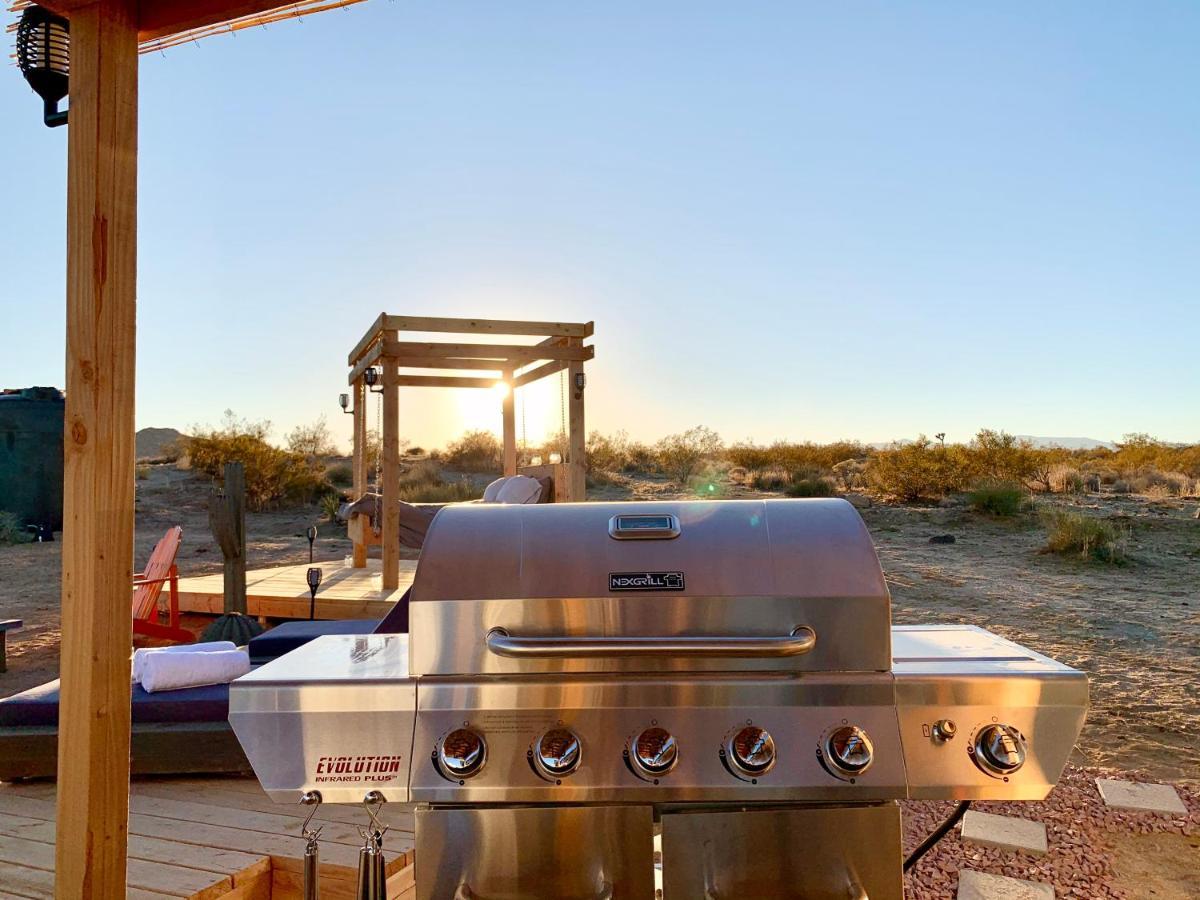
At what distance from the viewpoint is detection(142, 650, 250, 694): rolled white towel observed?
325 centimetres


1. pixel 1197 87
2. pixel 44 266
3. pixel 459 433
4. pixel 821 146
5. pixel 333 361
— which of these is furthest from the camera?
pixel 459 433

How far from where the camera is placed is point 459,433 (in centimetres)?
2208

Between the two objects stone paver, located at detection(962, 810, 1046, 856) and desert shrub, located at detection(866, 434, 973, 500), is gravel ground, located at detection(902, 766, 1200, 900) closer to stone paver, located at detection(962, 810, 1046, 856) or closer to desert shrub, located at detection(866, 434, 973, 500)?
stone paver, located at detection(962, 810, 1046, 856)

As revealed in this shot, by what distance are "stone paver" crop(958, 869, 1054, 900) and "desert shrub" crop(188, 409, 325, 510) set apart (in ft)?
51.5

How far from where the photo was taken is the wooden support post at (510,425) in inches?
344

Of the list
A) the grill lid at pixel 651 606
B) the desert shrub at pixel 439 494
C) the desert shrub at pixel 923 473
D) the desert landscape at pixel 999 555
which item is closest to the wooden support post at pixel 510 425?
the desert landscape at pixel 999 555

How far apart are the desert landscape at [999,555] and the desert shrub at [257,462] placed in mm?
97

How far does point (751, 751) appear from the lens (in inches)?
44.4

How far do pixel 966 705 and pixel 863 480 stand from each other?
15.5 m

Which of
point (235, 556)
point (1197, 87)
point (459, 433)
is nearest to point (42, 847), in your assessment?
point (235, 556)

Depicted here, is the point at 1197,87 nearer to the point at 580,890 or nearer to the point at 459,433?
the point at 580,890

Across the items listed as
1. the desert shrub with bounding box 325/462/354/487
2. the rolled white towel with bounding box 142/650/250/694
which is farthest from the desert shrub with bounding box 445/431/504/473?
the rolled white towel with bounding box 142/650/250/694

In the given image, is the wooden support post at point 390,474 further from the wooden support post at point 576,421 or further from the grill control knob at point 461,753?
the grill control knob at point 461,753

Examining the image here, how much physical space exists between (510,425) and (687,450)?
34.9 feet
